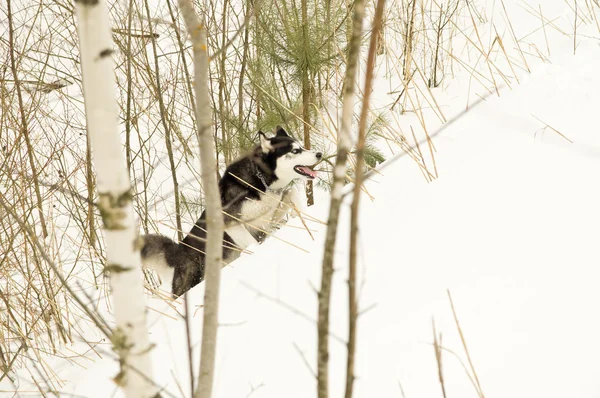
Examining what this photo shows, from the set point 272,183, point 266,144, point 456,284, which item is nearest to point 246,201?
point 272,183

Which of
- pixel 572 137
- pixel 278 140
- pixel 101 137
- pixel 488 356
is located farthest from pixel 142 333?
pixel 278 140

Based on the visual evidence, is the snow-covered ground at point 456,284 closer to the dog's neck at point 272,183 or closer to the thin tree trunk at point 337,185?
the thin tree trunk at point 337,185

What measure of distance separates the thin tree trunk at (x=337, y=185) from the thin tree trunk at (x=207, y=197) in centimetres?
24

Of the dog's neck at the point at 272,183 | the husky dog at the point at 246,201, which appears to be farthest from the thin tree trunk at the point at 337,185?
the dog's neck at the point at 272,183

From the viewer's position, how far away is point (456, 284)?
2080 millimetres

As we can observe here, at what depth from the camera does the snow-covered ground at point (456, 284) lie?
1736 millimetres

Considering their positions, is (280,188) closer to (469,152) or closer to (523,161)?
(469,152)

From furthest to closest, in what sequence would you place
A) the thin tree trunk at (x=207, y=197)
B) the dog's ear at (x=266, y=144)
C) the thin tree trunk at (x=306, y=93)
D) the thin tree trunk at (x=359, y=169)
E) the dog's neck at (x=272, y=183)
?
the dog's neck at (x=272, y=183) < the dog's ear at (x=266, y=144) < the thin tree trunk at (x=306, y=93) < the thin tree trunk at (x=207, y=197) < the thin tree trunk at (x=359, y=169)

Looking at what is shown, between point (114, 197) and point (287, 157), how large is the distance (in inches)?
125

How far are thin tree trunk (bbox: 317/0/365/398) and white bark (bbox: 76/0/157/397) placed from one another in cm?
37

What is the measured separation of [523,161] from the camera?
273 cm

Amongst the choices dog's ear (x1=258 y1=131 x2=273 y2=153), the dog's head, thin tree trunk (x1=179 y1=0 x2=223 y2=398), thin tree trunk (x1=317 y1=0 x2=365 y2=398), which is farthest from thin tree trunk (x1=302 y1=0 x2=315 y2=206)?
thin tree trunk (x1=317 y1=0 x2=365 y2=398)

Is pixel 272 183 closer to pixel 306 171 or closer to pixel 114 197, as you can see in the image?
pixel 306 171

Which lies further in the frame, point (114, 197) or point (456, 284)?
point (456, 284)
